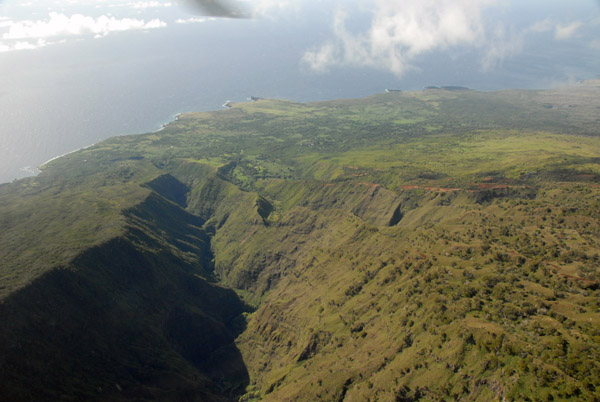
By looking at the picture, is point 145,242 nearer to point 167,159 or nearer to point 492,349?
point 492,349

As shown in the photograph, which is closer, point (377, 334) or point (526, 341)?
point (526, 341)

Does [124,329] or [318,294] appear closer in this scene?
[124,329]

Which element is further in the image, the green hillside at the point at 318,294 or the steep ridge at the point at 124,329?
the steep ridge at the point at 124,329

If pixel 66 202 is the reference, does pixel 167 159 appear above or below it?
below

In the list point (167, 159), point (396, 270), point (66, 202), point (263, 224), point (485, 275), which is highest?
point (485, 275)

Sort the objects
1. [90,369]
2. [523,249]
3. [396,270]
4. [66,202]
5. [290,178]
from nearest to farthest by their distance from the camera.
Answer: [90,369] < [523,249] < [396,270] < [66,202] < [290,178]

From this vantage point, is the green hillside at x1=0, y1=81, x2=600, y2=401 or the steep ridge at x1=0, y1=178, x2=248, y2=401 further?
the steep ridge at x1=0, y1=178, x2=248, y2=401

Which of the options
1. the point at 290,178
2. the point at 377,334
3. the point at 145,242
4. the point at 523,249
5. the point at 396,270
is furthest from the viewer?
the point at 290,178

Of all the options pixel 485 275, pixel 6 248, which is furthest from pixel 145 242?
pixel 485 275
